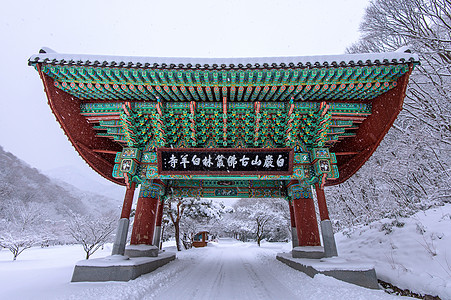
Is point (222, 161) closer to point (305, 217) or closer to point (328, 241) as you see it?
point (328, 241)

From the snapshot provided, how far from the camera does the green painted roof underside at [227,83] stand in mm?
4828

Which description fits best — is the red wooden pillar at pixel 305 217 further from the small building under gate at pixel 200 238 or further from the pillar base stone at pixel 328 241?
the small building under gate at pixel 200 238

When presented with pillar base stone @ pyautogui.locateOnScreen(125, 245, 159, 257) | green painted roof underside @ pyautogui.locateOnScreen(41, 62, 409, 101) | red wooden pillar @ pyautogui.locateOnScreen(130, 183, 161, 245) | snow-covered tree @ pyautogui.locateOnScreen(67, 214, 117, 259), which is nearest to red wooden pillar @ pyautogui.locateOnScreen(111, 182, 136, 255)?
pillar base stone @ pyautogui.locateOnScreen(125, 245, 159, 257)

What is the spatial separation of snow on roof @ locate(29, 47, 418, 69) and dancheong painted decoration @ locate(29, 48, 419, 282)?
23mm

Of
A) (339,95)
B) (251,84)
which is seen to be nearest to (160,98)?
(251,84)

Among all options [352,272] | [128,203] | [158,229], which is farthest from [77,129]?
[352,272]

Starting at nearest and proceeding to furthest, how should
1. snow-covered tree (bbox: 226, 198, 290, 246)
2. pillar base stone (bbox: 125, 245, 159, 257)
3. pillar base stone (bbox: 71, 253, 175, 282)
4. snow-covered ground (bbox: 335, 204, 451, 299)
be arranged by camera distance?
snow-covered ground (bbox: 335, 204, 451, 299)
pillar base stone (bbox: 71, 253, 175, 282)
pillar base stone (bbox: 125, 245, 159, 257)
snow-covered tree (bbox: 226, 198, 290, 246)

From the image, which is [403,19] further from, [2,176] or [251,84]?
[2,176]

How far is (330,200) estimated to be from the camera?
16047 mm

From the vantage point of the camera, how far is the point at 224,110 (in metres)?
5.63

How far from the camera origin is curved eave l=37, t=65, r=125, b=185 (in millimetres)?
5176

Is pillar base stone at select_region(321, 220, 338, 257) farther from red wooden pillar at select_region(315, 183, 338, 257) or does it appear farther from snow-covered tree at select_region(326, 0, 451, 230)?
snow-covered tree at select_region(326, 0, 451, 230)

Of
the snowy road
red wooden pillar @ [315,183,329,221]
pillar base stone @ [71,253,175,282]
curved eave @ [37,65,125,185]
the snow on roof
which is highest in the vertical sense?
the snow on roof

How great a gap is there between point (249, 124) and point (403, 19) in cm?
841
